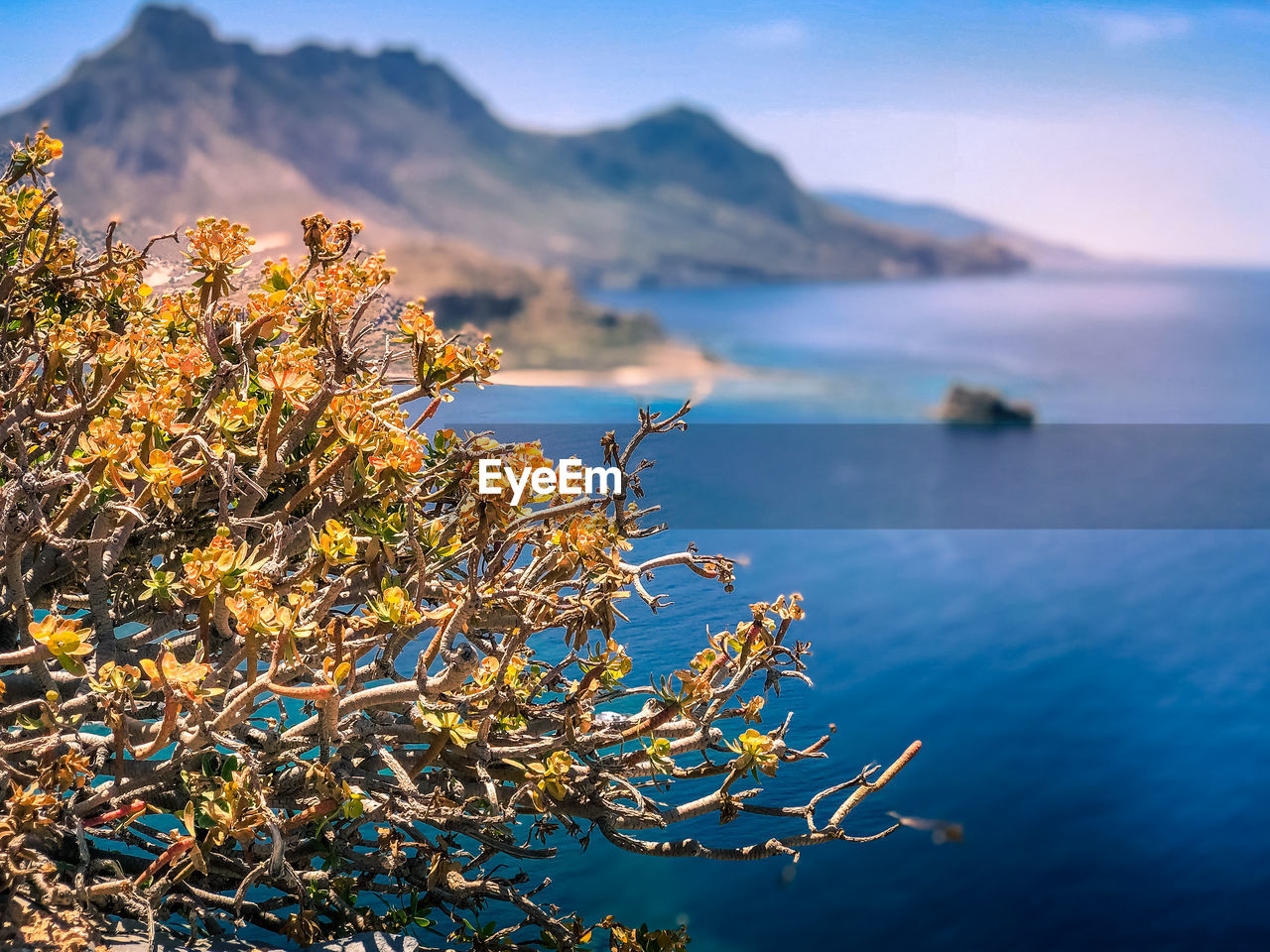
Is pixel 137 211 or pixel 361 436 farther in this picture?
pixel 137 211

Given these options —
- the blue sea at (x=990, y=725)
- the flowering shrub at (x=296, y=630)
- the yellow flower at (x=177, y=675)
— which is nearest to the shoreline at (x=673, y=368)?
the blue sea at (x=990, y=725)

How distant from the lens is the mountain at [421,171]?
12.2 m

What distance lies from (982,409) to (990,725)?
235 inches

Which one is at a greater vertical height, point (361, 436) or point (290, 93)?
point (290, 93)

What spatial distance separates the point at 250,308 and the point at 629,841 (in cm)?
88

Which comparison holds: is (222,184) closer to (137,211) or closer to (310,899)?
(137,211)

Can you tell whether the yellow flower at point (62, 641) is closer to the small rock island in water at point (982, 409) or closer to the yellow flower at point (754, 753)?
the yellow flower at point (754, 753)

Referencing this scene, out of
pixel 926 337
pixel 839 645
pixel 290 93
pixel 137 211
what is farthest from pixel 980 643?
pixel 290 93

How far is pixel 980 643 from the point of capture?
5176mm

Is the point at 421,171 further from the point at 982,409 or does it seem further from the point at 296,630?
the point at 296,630

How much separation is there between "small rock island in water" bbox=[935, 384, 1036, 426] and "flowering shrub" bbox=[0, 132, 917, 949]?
8.65 metres

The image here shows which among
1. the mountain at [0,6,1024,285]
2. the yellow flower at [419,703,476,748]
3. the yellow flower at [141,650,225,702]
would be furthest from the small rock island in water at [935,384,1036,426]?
the yellow flower at [141,650,225,702]

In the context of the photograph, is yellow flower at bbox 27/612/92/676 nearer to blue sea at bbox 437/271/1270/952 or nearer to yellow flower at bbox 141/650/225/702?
yellow flower at bbox 141/650/225/702

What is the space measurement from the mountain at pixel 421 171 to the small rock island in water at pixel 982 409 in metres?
2.59
